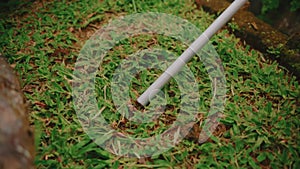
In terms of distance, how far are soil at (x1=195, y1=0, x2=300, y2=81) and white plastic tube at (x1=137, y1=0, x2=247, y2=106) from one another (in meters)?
0.64

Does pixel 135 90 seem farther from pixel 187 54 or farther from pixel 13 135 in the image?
pixel 13 135

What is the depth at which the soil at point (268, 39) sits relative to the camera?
8.28 ft

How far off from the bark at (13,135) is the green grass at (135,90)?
452 millimetres

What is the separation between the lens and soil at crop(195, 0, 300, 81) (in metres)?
2.52

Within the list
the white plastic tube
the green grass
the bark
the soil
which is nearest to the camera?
the bark

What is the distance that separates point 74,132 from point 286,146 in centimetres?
121

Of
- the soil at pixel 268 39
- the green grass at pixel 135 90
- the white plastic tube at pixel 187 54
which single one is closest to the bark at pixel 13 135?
the green grass at pixel 135 90

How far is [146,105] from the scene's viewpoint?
7.28ft

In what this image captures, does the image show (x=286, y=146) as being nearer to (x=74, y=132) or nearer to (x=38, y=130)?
(x=74, y=132)

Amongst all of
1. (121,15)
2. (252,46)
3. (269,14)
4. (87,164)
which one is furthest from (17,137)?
(269,14)

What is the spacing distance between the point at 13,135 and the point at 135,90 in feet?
3.77

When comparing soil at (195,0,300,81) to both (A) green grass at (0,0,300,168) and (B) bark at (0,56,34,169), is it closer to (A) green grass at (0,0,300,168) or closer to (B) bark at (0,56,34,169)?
(A) green grass at (0,0,300,168)

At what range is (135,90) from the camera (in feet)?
7.59

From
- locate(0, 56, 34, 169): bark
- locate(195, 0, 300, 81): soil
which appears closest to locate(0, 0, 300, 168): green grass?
locate(195, 0, 300, 81): soil
